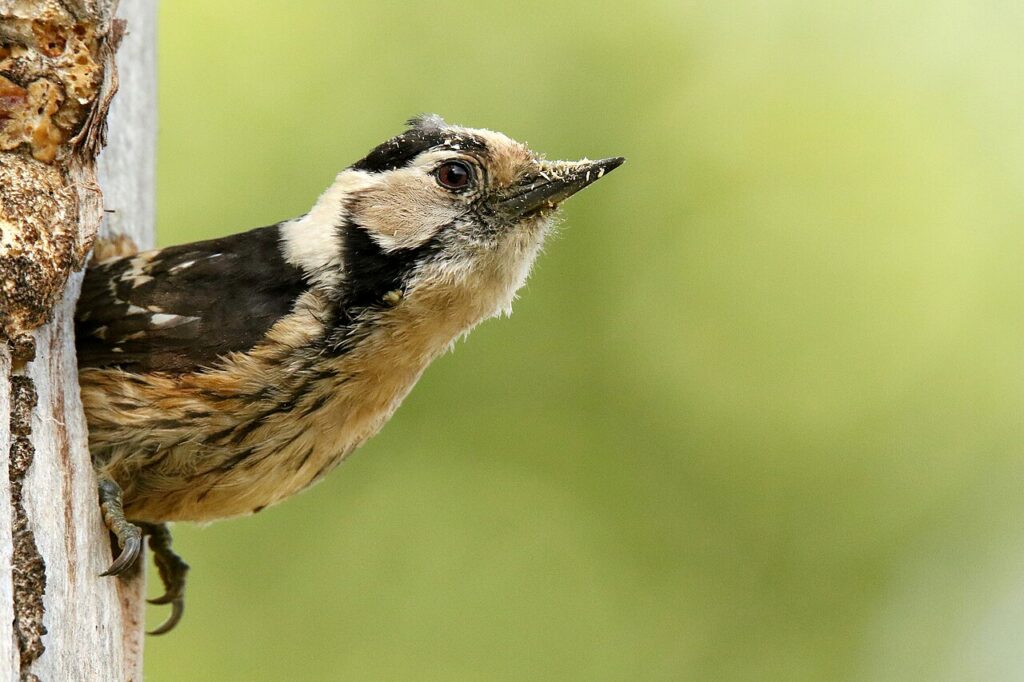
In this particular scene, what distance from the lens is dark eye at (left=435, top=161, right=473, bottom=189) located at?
323 cm

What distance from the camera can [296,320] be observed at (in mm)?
2984

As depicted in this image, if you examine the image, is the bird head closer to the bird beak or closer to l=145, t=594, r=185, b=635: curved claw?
the bird beak

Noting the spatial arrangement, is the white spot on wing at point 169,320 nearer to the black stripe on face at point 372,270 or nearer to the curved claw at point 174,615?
the black stripe on face at point 372,270

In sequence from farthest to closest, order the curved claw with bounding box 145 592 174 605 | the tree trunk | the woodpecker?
the curved claw with bounding box 145 592 174 605, the woodpecker, the tree trunk

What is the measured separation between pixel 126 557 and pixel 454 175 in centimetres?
133

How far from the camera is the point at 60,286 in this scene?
2475 mm

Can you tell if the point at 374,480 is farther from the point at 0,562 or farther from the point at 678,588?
the point at 0,562

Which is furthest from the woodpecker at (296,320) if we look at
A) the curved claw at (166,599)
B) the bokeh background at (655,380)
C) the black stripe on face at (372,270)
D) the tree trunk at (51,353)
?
the bokeh background at (655,380)

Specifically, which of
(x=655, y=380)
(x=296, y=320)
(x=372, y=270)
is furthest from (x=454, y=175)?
(x=655, y=380)

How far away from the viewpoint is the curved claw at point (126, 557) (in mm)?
2602

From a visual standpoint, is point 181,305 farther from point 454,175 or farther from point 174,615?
point 174,615

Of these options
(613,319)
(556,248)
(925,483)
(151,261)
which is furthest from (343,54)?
(925,483)

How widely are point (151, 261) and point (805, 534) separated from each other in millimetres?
3878

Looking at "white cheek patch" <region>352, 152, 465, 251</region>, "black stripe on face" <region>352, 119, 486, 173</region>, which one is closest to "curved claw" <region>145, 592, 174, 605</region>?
"white cheek patch" <region>352, 152, 465, 251</region>
